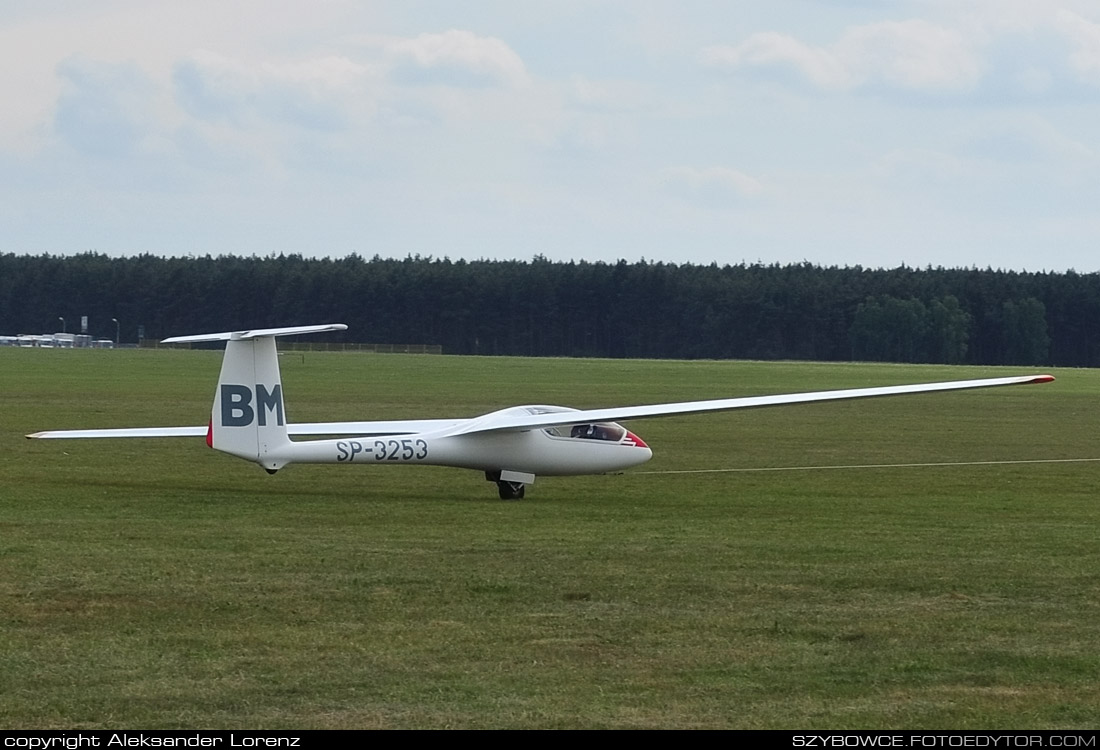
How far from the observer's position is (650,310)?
156 metres

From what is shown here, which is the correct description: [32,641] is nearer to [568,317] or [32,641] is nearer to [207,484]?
[207,484]

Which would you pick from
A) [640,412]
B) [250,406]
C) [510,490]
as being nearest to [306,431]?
[250,406]

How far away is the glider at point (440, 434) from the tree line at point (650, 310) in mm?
126212

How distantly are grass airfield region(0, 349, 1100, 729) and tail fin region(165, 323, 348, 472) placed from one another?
0.71 m

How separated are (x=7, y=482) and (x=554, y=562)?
10.2 metres

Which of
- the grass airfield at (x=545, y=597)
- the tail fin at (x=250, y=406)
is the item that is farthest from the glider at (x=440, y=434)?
the grass airfield at (x=545, y=597)

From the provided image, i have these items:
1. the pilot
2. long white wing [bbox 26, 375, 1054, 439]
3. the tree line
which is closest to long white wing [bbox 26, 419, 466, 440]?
long white wing [bbox 26, 375, 1054, 439]

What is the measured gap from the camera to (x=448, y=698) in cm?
910

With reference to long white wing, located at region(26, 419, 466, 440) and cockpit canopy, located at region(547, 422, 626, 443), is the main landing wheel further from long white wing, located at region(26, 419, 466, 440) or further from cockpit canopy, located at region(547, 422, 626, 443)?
long white wing, located at region(26, 419, 466, 440)

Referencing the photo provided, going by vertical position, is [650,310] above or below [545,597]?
above

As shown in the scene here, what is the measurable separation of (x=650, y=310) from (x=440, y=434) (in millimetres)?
136098

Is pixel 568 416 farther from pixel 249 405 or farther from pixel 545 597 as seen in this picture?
pixel 545 597

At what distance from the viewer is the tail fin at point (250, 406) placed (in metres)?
19.8

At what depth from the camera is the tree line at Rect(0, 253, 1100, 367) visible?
5822 inches
